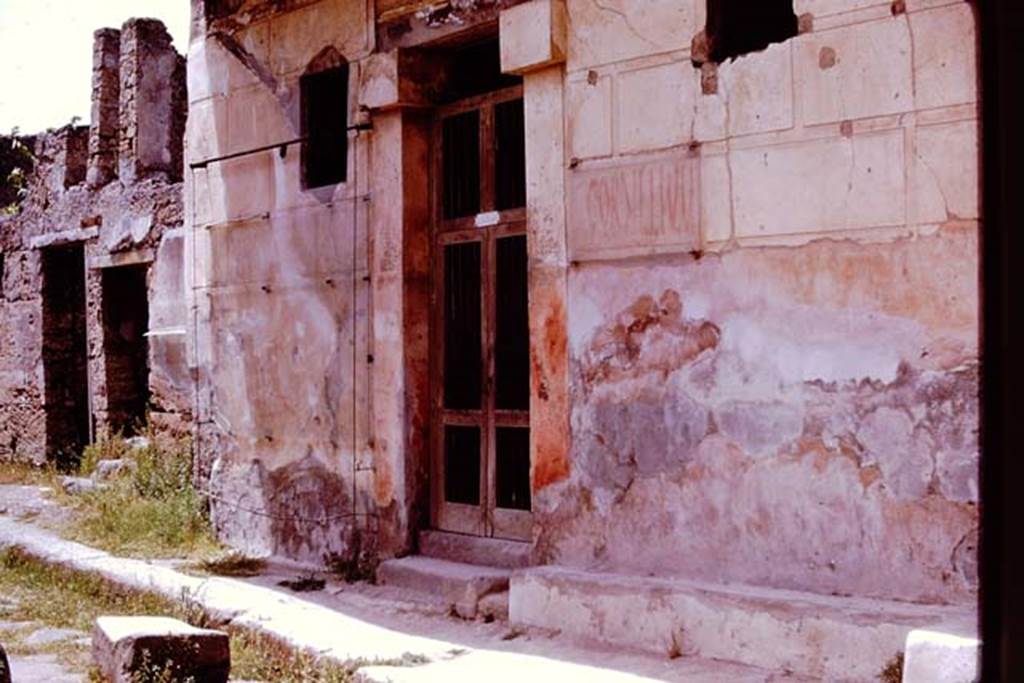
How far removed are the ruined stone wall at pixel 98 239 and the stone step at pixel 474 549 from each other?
364 centimetres

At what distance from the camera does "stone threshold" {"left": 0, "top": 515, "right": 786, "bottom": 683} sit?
14.6ft

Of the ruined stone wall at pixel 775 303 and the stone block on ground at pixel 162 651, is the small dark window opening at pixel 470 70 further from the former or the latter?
the stone block on ground at pixel 162 651

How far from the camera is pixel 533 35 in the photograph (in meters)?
5.54

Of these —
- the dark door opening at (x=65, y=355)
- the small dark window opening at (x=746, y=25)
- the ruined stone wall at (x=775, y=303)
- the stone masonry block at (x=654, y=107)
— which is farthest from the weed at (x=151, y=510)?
the small dark window opening at (x=746, y=25)

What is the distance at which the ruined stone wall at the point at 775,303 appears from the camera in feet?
13.7

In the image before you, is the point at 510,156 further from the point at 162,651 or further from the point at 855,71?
the point at 162,651

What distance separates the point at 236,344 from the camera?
768cm

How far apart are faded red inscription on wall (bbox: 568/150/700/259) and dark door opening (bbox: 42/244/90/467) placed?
26.1 feet

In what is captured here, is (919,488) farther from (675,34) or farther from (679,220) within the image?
(675,34)

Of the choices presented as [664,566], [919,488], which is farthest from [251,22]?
[919,488]

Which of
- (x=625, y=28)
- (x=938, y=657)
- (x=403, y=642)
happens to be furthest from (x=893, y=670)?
(x=625, y=28)

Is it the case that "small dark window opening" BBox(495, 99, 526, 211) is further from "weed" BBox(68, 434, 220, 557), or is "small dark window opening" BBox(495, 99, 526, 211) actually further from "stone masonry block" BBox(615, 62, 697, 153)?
"weed" BBox(68, 434, 220, 557)

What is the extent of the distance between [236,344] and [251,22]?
81.2 inches

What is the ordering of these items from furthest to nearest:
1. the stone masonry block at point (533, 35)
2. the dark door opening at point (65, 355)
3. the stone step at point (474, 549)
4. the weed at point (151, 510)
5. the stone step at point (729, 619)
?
the dark door opening at point (65, 355) → the weed at point (151, 510) → the stone step at point (474, 549) → the stone masonry block at point (533, 35) → the stone step at point (729, 619)
